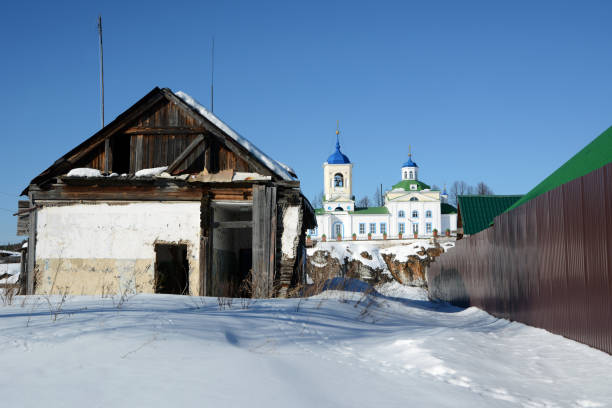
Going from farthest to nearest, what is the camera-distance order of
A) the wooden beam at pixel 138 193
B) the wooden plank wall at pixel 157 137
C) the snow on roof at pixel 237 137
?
the wooden plank wall at pixel 157 137, the snow on roof at pixel 237 137, the wooden beam at pixel 138 193

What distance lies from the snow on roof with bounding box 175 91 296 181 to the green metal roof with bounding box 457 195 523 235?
13560mm

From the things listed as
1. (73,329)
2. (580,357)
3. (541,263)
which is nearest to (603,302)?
(580,357)

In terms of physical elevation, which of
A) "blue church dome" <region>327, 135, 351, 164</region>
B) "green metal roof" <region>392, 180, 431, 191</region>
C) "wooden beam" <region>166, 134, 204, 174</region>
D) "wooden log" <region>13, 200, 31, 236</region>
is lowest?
"wooden log" <region>13, 200, 31, 236</region>

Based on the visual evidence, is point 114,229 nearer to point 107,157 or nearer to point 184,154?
point 107,157

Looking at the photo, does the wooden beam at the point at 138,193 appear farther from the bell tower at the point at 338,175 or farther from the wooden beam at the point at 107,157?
the bell tower at the point at 338,175


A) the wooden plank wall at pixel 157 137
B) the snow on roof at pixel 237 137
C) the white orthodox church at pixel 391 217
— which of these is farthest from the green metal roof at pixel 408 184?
the wooden plank wall at pixel 157 137

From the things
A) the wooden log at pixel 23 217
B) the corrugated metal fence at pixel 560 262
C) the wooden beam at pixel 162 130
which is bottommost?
the corrugated metal fence at pixel 560 262

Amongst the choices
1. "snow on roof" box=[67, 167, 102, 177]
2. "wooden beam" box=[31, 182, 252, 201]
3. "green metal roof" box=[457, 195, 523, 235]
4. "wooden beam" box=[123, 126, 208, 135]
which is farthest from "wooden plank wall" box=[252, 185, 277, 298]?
"green metal roof" box=[457, 195, 523, 235]

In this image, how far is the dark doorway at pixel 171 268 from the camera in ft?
50.2

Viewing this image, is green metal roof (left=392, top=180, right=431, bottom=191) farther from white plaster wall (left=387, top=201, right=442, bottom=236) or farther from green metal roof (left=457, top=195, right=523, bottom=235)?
green metal roof (left=457, top=195, right=523, bottom=235)

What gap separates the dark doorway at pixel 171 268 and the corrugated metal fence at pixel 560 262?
8.83 metres

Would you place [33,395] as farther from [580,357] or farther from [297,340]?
[580,357]

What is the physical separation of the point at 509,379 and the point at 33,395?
3824 millimetres

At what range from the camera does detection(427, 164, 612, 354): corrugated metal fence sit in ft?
18.4
